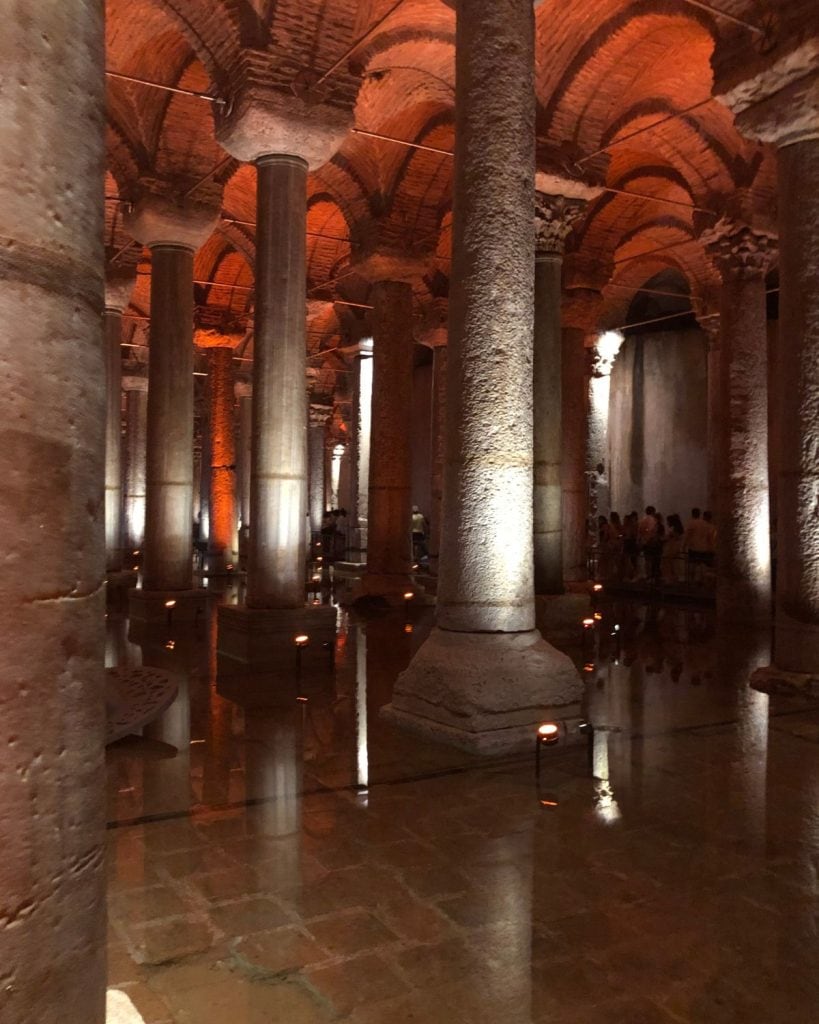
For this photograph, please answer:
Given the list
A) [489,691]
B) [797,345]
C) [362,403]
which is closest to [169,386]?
[362,403]

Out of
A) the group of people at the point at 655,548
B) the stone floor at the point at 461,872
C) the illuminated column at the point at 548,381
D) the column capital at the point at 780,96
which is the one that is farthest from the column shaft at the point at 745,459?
the stone floor at the point at 461,872

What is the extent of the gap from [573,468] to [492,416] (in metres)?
7.61

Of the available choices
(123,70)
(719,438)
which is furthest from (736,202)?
(123,70)

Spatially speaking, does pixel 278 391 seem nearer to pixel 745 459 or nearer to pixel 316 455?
pixel 745 459

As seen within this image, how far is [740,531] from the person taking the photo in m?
11.6

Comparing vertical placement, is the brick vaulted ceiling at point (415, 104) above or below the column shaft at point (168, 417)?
above

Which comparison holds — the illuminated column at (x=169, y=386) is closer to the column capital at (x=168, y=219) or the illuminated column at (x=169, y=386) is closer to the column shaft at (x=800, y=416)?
the column capital at (x=168, y=219)

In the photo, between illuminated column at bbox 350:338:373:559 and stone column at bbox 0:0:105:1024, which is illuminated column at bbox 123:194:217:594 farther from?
stone column at bbox 0:0:105:1024

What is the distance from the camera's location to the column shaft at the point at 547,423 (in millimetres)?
10414

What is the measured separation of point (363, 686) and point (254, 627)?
4.44ft

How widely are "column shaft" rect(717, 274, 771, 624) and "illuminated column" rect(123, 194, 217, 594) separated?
6899 millimetres

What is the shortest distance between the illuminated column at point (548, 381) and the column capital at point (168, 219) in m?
4.24

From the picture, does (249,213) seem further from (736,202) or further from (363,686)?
(363,686)

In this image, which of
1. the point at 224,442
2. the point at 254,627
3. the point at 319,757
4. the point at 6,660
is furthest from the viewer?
the point at 224,442
